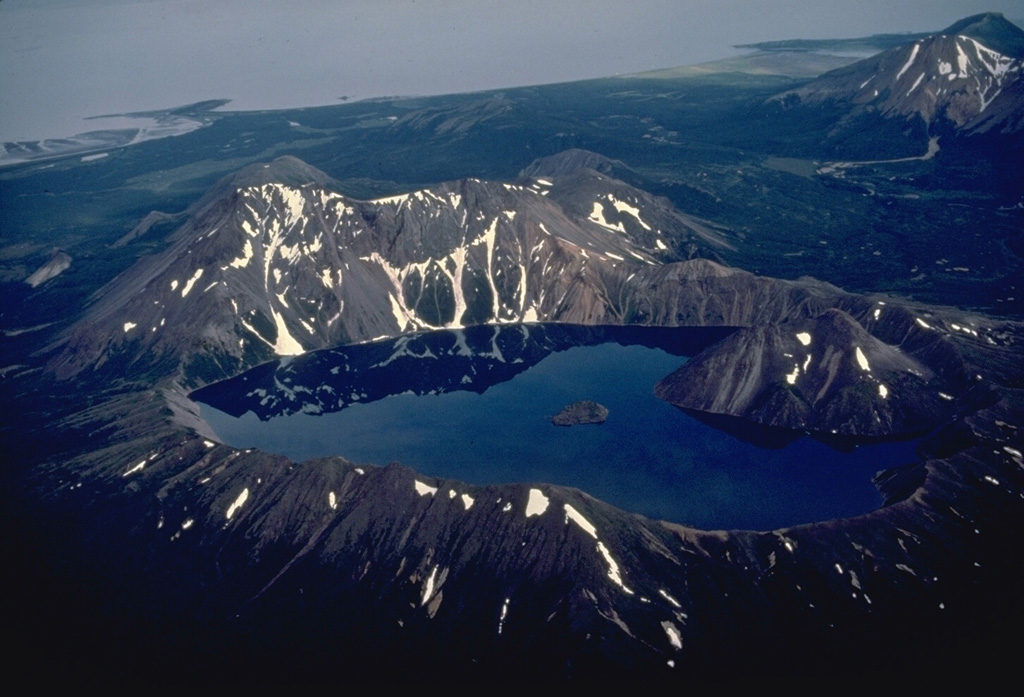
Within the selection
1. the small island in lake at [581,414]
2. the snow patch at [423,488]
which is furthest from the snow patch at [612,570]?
the small island in lake at [581,414]

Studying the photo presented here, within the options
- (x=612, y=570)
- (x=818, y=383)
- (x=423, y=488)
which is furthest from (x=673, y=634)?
(x=818, y=383)

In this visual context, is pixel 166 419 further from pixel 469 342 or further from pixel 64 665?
pixel 469 342

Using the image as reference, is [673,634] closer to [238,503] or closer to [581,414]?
[238,503]

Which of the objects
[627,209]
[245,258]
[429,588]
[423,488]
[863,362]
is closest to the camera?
[429,588]

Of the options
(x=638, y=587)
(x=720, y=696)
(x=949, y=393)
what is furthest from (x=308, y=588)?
(x=949, y=393)

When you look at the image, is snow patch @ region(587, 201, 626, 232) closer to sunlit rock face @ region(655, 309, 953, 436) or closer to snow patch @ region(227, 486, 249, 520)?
sunlit rock face @ region(655, 309, 953, 436)

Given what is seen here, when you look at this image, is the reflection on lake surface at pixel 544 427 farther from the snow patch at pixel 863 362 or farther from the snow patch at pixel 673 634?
the snow patch at pixel 673 634
